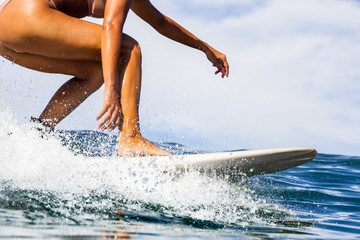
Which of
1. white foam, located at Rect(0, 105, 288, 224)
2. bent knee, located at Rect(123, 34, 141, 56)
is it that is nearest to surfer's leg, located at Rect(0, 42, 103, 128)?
bent knee, located at Rect(123, 34, 141, 56)

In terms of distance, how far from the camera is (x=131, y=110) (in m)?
2.50

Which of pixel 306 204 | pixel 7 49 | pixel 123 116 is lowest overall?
pixel 306 204

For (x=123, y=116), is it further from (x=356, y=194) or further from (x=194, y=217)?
(x=356, y=194)

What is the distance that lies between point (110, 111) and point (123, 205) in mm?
504

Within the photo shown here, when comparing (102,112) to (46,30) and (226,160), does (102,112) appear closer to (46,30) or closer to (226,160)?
(46,30)

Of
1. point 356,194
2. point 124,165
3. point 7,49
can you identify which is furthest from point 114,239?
point 356,194

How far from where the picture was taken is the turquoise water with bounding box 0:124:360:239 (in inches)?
66.4

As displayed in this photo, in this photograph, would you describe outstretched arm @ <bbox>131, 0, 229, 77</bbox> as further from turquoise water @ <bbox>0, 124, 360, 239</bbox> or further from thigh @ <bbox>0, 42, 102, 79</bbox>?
turquoise water @ <bbox>0, 124, 360, 239</bbox>

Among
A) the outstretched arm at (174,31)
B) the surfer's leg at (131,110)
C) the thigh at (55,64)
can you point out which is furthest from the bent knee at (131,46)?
the outstretched arm at (174,31)

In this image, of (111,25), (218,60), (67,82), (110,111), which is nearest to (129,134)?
(110,111)

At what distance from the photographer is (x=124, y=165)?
7.78 feet

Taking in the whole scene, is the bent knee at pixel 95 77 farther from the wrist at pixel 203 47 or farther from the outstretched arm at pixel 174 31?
the wrist at pixel 203 47

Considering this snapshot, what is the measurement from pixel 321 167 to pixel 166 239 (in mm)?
4934

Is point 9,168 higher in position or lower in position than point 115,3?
lower
